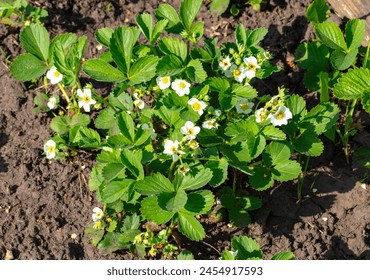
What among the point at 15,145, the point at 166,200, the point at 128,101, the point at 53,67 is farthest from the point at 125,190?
the point at 15,145

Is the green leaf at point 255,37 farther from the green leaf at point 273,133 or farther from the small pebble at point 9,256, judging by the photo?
the small pebble at point 9,256

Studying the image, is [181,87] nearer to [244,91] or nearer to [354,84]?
[244,91]

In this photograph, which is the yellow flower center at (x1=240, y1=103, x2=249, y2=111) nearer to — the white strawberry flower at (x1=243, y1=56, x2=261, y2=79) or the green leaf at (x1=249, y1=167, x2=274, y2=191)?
the white strawberry flower at (x1=243, y1=56, x2=261, y2=79)

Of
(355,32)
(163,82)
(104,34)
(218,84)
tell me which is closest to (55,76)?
(104,34)

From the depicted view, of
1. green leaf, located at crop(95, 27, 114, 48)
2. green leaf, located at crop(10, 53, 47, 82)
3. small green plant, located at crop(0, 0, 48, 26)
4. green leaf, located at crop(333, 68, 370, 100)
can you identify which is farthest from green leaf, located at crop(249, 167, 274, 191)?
small green plant, located at crop(0, 0, 48, 26)

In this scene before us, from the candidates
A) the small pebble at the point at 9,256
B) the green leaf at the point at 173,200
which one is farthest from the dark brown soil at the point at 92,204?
the green leaf at the point at 173,200

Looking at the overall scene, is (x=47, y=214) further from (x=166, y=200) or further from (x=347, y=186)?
(x=347, y=186)
